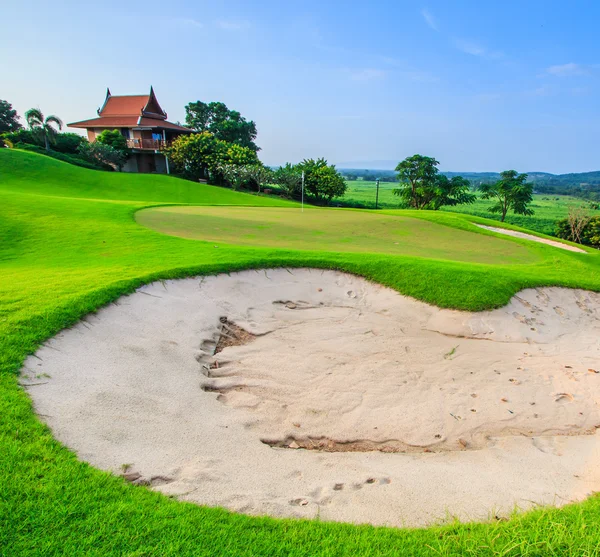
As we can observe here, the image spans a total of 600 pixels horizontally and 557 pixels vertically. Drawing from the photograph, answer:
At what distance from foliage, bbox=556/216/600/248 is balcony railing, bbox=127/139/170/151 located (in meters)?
41.8

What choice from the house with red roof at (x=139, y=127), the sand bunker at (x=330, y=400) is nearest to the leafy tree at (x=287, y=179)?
the house with red roof at (x=139, y=127)

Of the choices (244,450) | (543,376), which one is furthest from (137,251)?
(543,376)

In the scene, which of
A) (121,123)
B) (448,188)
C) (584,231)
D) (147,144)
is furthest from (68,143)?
(584,231)

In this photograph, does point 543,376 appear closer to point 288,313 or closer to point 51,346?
point 288,313

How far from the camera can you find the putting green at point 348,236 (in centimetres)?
1052

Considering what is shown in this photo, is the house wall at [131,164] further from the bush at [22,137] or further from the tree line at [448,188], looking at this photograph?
the tree line at [448,188]

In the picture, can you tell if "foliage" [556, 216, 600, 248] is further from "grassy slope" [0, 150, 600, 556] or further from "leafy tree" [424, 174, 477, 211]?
"grassy slope" [0, 150, 600, 556]

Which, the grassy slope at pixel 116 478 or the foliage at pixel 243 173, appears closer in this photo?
the grassy slope at pixel 116 478

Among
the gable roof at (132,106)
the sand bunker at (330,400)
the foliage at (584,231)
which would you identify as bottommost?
the foliage at (584,231)

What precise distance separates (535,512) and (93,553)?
2856mm

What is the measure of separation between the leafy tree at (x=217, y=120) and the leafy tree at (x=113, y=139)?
19.4 metres

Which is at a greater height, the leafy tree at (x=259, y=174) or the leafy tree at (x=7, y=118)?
the leafy tree at (x=7, y=118)

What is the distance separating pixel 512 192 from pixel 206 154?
120 ft

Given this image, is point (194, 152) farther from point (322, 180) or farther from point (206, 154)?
point (322, 180)
